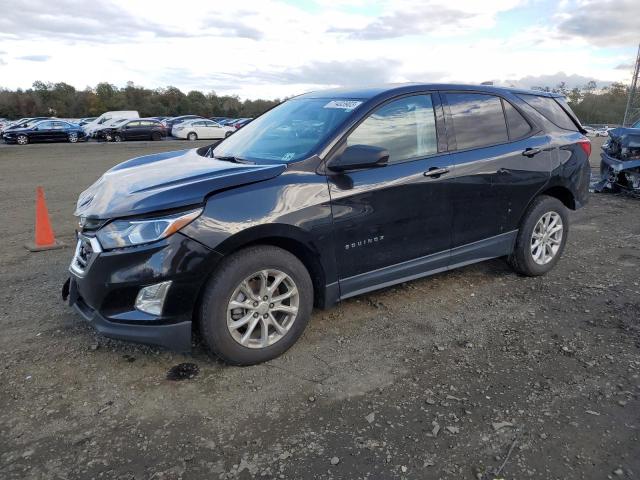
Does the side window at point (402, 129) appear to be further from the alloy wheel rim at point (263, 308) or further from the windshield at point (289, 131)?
the alloy wheel rim at point (263, 308)

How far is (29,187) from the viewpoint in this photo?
11359 mm

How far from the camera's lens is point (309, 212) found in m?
3.45

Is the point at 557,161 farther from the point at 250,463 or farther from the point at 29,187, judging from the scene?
the point at 29,187

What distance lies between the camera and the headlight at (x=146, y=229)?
9.99 feet

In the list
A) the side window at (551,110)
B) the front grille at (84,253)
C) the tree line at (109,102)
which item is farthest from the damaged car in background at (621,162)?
the tree line at (109,102)

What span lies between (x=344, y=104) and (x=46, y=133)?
100ft

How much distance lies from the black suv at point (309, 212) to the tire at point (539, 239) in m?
0.02

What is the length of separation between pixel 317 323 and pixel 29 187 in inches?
390

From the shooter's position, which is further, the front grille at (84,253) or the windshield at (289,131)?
the windshield at (289,131)

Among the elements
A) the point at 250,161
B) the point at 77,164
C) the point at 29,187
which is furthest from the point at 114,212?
the point at 77,164

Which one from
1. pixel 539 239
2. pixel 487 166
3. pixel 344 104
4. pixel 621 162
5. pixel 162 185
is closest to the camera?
pixel 162 185

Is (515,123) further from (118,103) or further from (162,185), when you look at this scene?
(118,103)

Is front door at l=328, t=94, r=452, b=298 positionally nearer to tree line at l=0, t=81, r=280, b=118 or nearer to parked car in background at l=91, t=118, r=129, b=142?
parked car in background at l=91, t=118, r=129, b=142

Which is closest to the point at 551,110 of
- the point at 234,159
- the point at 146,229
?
the point at 234,159
